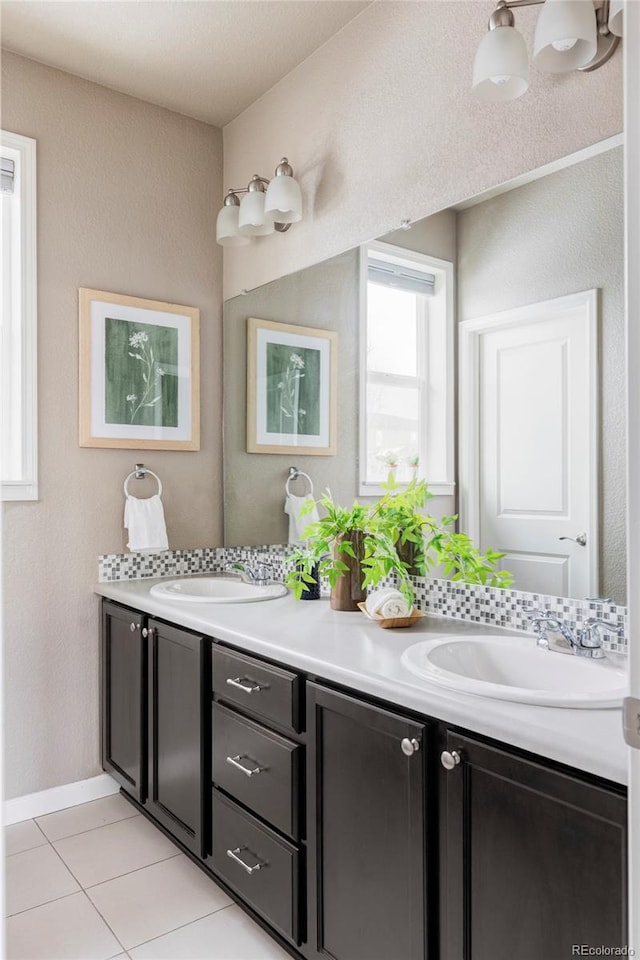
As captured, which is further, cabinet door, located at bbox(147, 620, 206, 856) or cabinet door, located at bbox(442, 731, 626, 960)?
cabinet door, located at bbox(147, 620, 206, 856)

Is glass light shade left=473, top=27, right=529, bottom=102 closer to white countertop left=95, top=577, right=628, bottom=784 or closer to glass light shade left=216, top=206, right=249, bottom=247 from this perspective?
glass light shade left=216, top=206, right=249, bottom=247

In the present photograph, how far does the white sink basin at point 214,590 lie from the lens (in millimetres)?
2232

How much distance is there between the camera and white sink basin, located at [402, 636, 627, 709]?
128 centimetres

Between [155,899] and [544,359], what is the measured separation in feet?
6.14

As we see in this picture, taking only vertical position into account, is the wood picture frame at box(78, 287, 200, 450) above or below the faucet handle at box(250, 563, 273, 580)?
above

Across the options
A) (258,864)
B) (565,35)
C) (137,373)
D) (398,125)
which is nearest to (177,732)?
(258,864)

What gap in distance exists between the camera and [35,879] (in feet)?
6.95

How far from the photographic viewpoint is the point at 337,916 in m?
1.50

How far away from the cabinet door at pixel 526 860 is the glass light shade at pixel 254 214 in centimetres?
195

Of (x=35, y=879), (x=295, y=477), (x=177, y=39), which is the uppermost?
(x=177, y=39)

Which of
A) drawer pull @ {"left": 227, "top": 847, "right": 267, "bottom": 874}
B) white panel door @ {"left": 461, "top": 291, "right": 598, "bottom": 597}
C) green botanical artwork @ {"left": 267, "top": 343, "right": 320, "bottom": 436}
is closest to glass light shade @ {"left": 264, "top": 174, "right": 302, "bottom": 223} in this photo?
green botanical artwork @ {"left": 267, "top": 343, "right": 320, "bottom": 436}

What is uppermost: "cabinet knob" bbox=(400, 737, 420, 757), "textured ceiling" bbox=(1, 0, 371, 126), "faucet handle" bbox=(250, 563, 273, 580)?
"textured ceiling" bbox=(1, 0, 371, 126)

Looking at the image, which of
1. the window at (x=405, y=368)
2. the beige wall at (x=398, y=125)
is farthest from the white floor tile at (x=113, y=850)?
the beige wall at (x=398, y=125)

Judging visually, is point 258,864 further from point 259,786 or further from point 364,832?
point 364,832
